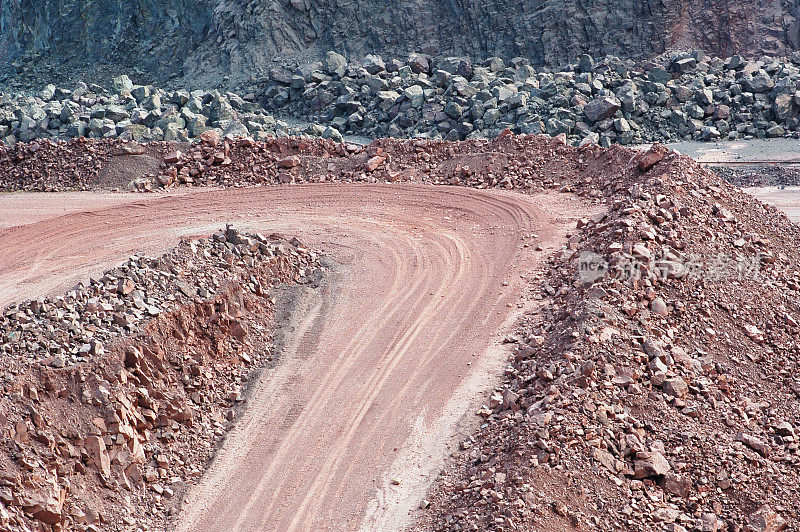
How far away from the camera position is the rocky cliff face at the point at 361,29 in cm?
3844

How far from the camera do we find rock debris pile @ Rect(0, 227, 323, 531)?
8219mm

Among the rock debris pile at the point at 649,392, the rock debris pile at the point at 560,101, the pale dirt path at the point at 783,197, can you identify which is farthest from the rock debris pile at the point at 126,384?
the rock debris pile at the point at 560,101

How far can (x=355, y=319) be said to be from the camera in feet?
39.2

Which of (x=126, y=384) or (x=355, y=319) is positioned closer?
(x=126, y=384)

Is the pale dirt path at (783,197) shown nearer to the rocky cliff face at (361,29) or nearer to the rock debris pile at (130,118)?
the rock debris pile at (130,118)

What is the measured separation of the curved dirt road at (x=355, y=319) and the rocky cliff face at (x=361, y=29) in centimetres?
2406

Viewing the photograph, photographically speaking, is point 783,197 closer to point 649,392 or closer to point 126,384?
point 649,392

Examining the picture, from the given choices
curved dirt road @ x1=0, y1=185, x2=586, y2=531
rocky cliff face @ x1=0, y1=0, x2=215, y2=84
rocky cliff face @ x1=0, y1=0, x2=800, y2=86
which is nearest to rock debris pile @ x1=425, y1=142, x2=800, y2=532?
curved dirt road @ x1=0, y1=185, x2=586, y2=531

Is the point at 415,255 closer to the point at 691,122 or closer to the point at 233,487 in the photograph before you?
the point at 233,487

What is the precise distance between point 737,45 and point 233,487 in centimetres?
3688

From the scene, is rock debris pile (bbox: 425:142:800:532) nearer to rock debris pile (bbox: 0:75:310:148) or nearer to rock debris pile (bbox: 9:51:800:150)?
rock debris pile (bbox: 0:75:310:148)

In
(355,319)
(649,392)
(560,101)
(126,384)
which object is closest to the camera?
(126,384)

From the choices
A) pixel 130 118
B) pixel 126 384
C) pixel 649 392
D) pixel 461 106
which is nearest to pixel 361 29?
pixel 461 106

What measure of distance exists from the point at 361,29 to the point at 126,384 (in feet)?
116
